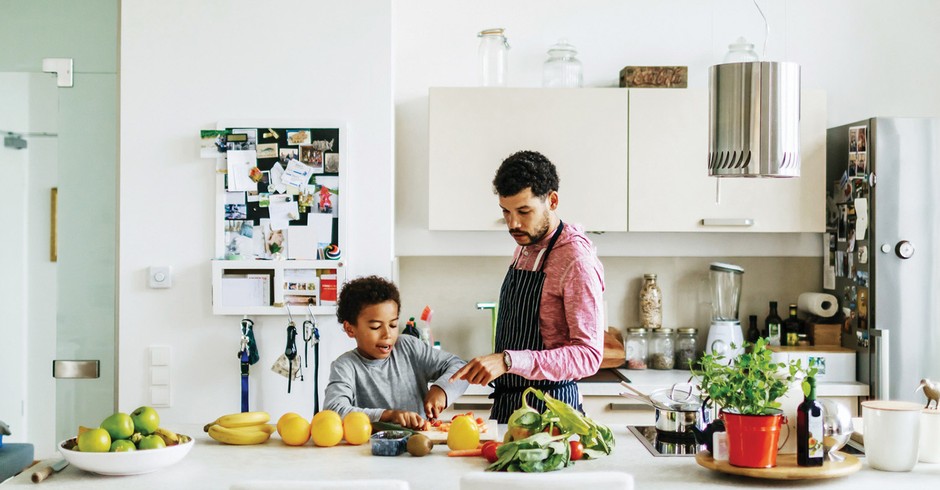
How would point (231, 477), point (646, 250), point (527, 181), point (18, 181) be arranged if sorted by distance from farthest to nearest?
point (646, 250) → point (18, 181) → point (527, 181) → point (231, 477)

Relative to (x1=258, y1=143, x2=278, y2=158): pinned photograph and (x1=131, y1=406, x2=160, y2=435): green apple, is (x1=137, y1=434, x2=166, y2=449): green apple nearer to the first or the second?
(x1=131, y1=406, x2=160, y2=435): green apple

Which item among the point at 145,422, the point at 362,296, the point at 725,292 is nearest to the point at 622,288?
the point at 725,292

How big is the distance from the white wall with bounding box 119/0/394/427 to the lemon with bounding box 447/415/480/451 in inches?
57.4

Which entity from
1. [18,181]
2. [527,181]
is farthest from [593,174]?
[18,181]

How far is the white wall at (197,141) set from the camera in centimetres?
355

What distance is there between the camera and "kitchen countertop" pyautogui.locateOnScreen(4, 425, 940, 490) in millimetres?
1977

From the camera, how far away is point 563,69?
3904 millimetres

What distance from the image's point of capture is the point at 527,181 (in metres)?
2.53

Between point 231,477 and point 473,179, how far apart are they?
6.51ft

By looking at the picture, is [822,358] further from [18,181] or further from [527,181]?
Answer: [18,181]

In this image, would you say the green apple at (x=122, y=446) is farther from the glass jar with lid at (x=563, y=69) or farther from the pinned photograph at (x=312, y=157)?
the glass jar with lid at (x=563, y=69)

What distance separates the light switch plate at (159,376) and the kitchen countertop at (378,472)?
1.36 m

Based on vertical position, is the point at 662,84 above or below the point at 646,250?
above

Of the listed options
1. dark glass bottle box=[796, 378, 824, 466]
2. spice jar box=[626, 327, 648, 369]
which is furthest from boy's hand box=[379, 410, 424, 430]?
spice jar box=[626, 327, 648, 369]
